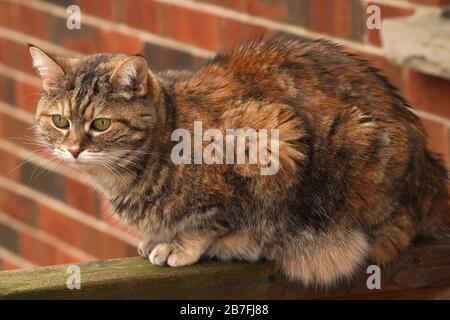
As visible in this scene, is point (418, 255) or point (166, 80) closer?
point (418, 255)

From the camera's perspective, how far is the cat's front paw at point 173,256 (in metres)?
2.65

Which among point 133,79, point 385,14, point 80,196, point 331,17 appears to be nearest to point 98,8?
point 80,196

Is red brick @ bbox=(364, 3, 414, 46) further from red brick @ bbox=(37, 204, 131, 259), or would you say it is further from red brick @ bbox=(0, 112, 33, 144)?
red brick @ bbox=(0, 112, 33, 144)

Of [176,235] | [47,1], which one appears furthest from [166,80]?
[47,1]

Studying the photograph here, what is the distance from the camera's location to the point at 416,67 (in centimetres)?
327

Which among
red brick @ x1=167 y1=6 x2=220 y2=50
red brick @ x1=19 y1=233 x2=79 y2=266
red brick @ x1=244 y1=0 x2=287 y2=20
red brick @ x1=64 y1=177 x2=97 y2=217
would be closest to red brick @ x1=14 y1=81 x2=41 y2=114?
red brick @ x1=64 y1=177 x2=97 y2=217

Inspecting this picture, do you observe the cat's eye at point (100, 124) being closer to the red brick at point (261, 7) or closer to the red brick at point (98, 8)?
the red brick at point (261, 7)

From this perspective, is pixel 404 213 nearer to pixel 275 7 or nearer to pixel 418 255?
pixel 418 255

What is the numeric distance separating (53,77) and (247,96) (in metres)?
0.48

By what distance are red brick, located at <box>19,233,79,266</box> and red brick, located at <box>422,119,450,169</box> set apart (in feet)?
6.63

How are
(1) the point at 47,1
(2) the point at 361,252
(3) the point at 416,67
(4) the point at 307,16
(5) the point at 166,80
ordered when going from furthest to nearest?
(1) the point at 47,1 → (4) the point at 307,16 → (3) the point at 416,67 → (5) the point at 166,80 → (2) the point at 361,252

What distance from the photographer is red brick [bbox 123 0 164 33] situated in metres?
4.22

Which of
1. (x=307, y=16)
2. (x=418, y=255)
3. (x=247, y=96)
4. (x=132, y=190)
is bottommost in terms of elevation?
(x=418, y=255)

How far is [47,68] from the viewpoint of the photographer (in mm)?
2766
